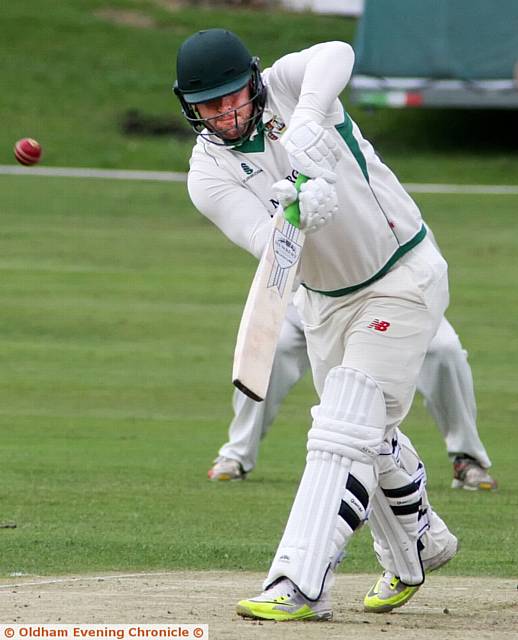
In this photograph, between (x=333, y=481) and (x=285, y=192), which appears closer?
(x=285, y=192)

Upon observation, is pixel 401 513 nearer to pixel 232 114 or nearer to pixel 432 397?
pixel 232 114

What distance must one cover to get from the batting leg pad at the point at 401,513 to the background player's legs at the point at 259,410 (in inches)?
130

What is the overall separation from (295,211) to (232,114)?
1.65 ft

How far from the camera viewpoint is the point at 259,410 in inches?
368

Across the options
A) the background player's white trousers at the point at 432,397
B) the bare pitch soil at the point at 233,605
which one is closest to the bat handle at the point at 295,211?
the bare pitch soil at the point at 233,605

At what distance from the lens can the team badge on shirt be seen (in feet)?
18.6

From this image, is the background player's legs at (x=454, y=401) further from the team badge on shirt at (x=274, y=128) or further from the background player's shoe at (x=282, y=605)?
the background player's shoe at (x=282, y=605)

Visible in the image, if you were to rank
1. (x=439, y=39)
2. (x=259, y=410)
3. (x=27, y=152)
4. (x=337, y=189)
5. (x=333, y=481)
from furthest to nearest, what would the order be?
(x=439, y=39) → (x=259, y=410) → (x=27, y=152) → (x=337, y=189) → (x=333, y=481)

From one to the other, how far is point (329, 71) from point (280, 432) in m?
6.25

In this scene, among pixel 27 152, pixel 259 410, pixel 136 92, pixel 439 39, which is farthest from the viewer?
pixel 136 92

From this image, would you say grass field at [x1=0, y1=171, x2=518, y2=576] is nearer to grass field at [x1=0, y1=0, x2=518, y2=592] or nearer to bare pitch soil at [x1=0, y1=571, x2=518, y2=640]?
grass field at [x1=0, y1=0, x2=518, y2=592]

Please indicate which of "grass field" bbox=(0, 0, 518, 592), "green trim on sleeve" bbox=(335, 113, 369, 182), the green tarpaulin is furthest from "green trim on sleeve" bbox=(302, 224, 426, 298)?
the green tarpaulin

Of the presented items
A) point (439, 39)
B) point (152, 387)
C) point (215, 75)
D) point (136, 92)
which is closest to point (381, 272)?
point (215, 75)

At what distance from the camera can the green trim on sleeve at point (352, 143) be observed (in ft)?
18.4
